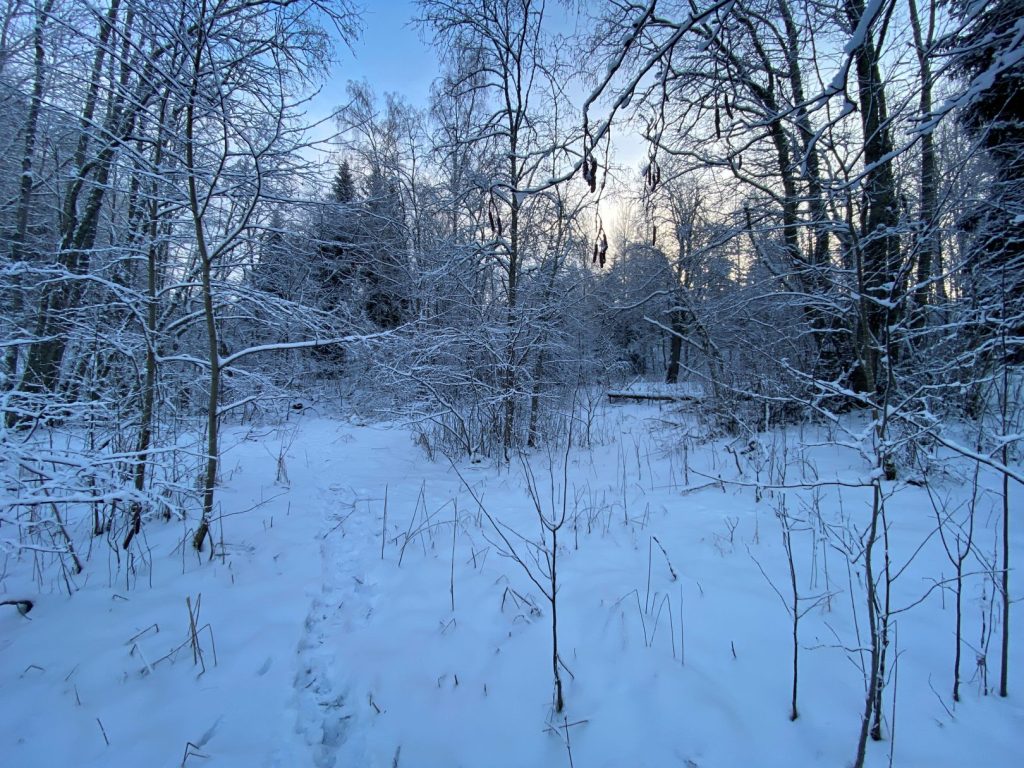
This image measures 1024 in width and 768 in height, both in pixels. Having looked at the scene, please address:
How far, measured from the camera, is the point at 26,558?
3.16 metres

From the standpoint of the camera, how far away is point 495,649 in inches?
92.5

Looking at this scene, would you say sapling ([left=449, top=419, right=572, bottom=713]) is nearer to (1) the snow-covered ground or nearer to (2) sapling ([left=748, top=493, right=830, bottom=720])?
(1) the snow-covered ground

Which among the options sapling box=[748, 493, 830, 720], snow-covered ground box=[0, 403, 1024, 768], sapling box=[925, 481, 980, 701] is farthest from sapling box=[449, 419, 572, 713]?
sapling box=[925, 481, 980, 701]

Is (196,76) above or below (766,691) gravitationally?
above

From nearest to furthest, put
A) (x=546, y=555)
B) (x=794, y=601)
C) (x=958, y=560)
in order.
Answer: (x=958, y=560)
(x=794, y=601)
(x=546, y=555)

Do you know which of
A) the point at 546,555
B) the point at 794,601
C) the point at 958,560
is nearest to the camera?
the point at 958,560

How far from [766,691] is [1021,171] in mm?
6130

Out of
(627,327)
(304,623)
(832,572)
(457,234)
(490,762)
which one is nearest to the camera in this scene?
(490,762)

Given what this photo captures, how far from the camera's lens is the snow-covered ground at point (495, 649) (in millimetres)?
1726

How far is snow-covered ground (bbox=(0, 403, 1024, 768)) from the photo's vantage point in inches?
67.9

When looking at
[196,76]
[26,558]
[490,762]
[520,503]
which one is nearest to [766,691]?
[490,762]

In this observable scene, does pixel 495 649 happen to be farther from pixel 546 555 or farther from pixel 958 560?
pixel 958 560

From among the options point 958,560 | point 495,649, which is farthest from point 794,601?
point 495,649

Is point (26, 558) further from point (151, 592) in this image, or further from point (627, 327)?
point (627, 327)
